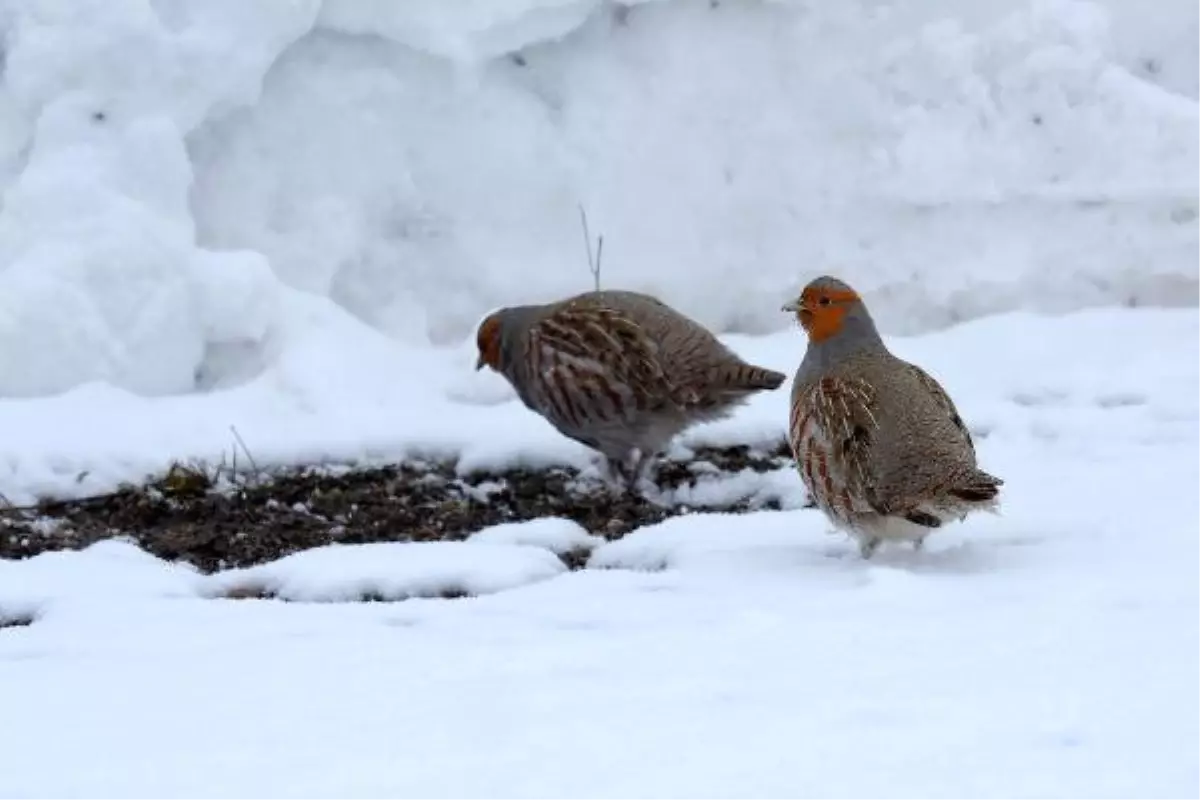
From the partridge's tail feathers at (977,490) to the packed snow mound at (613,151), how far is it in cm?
335

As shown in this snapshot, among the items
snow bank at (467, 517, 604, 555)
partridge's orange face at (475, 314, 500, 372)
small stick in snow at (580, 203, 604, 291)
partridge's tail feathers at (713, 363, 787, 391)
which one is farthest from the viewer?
small stick in snow at (580, 203, 604, 291)

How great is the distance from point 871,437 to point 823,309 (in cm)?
63

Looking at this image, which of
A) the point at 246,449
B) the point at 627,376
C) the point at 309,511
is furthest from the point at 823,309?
the point at 246,449

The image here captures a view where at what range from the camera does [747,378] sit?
6348mm

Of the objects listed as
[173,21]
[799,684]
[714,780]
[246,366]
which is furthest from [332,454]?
[714,780]

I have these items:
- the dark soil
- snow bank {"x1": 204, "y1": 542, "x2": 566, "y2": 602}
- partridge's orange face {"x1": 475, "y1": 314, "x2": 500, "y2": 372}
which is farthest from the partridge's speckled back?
snow bank {"x1": 204, "y1": 542, "x2": 566, "y2": 602}

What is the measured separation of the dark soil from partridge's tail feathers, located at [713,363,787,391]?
331mm

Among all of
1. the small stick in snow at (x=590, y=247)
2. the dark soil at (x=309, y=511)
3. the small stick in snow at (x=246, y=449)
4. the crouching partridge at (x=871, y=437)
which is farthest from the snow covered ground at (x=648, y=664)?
the small stick in snow at (x=590, y=247)

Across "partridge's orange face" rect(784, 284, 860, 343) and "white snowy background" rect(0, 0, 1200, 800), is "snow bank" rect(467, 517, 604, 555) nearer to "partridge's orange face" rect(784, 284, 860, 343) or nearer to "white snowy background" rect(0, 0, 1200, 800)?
"white snowy background" rect(0, 0, 1200, 800)

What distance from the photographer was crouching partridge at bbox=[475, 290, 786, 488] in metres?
6.41

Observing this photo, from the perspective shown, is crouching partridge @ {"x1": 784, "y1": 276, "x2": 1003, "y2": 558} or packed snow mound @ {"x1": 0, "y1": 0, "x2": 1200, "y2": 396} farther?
packed snow mound @ {"x1": 0, "y1": 0, "x2": 1200, "y2": 396}

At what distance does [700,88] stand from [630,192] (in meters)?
0.62

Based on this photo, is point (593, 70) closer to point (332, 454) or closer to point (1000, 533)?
point (332, 454)

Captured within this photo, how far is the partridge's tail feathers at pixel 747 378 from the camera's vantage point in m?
6.32
